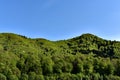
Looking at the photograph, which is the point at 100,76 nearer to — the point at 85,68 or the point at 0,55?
the point at 85,68

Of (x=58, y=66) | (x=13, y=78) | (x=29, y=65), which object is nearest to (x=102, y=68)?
(x=58, y=66)

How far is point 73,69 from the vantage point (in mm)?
177000

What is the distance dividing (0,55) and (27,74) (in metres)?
17.4

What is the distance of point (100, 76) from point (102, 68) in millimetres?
7848

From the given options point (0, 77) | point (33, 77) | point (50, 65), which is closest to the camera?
point (0, 77)

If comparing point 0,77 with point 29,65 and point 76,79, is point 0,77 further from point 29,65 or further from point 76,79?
point 76,79

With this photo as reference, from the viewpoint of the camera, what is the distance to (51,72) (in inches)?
6649

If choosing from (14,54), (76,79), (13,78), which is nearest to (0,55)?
(14,54)

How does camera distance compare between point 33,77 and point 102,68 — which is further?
point 102,68

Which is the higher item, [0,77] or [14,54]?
[14,54]

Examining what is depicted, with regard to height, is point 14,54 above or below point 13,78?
above

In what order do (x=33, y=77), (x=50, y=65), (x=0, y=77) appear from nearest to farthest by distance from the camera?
1. (x=0, y=77)
2. (x=33, y=77)
3. (x=50, y=65)

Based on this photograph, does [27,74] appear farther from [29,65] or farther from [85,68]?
[85,68]

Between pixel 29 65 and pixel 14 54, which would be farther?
pixel 14 54
